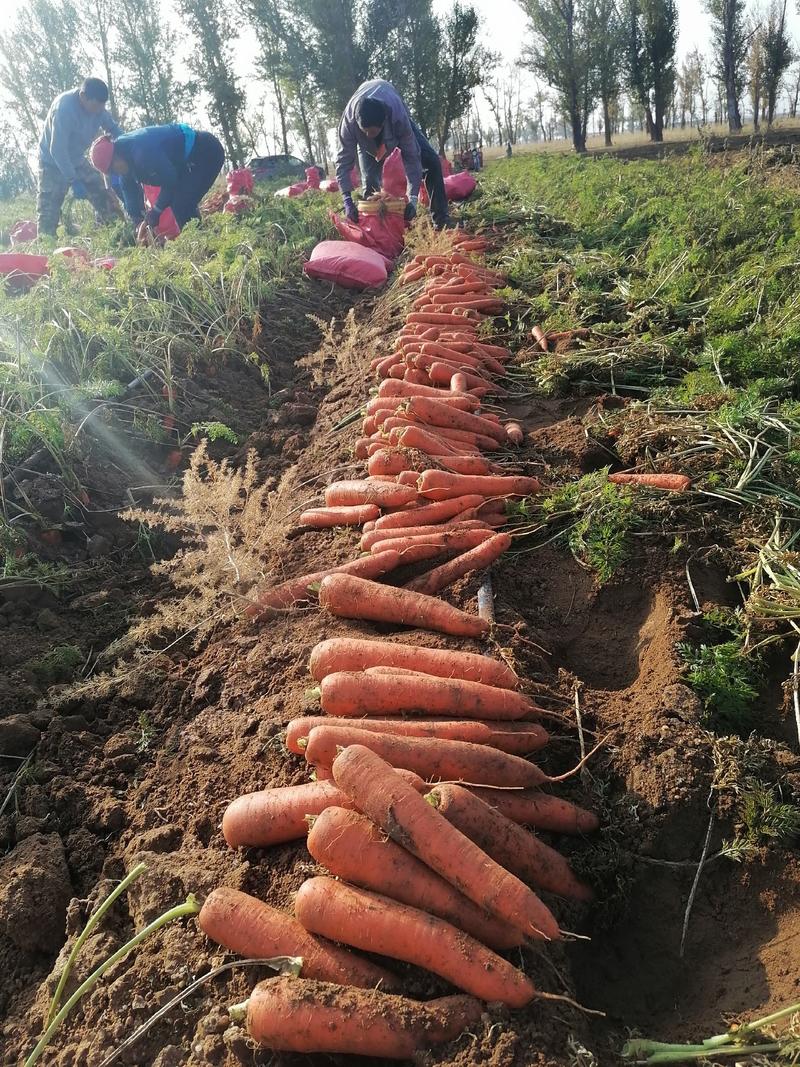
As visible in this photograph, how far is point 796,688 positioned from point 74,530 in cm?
402

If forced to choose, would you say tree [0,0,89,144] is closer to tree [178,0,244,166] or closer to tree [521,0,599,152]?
tree [178,0,244,166]

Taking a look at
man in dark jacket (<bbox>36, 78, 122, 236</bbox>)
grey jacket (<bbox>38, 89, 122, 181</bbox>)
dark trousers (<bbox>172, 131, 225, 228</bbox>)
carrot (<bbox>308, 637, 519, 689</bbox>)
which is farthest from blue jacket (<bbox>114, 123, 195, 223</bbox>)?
carrot (<bbox>308, 637, 519, 689</bbox>)

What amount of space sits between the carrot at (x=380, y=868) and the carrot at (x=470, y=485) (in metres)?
1.88

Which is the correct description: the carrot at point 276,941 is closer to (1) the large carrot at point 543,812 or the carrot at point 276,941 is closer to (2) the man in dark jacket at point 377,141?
(1) the large carrot at point 543,812

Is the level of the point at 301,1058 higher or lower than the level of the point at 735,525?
lower

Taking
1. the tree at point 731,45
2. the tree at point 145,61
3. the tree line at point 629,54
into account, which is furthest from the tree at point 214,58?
the tree at point 731,45

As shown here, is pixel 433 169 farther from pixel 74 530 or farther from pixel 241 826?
pixel 241 826

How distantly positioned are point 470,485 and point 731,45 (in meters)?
43.2

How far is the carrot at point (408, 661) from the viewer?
230 cm

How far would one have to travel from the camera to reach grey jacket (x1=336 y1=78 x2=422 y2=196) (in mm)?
9273

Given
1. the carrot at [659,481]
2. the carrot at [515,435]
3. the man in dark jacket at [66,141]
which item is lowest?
the carrot at [659,481]

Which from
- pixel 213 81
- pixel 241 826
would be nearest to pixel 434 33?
pixel 213 81

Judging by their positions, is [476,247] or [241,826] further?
[476,247]

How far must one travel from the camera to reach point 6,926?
6.38 feet
